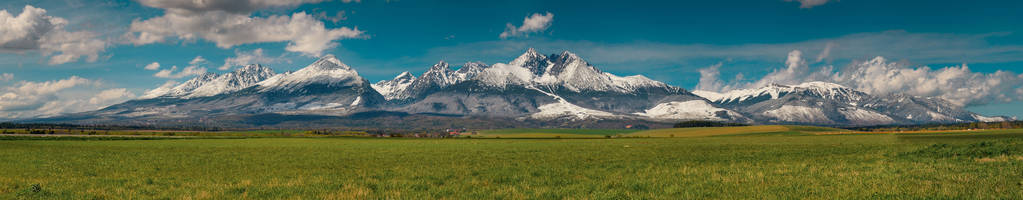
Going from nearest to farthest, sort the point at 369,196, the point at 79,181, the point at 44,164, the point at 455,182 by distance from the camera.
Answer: the point at 369,196
the point at 455,182
the point at 79,181
the point at 44,164

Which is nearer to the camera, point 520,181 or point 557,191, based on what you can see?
point 557,191

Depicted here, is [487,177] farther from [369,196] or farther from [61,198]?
[61,198]

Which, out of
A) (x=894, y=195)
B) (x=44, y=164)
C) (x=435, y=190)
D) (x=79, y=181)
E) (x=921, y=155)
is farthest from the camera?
(x=44, y=164)

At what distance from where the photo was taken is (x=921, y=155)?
33906 mm

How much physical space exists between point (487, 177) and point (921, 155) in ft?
89.9

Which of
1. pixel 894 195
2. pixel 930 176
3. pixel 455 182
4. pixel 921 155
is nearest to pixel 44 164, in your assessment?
pixel 455 182

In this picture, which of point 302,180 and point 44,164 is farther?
point 44,164

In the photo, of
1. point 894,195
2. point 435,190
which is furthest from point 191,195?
point 894,195

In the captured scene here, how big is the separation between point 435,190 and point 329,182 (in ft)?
18.8

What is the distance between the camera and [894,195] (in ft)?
53.8

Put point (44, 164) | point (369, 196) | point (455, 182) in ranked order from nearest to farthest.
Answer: point (369, 196) → point (455, 182) → point (44, 164)

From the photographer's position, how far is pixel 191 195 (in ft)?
64.3

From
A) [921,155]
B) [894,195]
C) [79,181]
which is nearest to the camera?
[894,195]

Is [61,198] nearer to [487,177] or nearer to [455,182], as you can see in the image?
[455,182]
